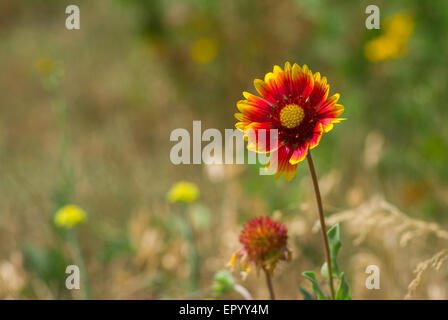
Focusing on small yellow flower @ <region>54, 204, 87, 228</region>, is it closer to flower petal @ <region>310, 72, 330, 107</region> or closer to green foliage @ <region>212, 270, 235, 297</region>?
green foliage @ <region>212, 270, 235, 297</region>

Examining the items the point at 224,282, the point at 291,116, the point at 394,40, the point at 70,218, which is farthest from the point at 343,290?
the point at 394,40

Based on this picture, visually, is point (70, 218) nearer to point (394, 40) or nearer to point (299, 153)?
point (299, 153)

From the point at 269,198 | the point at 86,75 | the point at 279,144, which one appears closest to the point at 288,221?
the point at 269,198

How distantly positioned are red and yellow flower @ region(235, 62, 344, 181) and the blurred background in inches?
10.3

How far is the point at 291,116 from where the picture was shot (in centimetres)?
84

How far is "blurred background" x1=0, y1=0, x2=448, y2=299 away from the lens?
1634mm

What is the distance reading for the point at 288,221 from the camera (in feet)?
5.90

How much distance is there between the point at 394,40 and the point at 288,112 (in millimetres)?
2132

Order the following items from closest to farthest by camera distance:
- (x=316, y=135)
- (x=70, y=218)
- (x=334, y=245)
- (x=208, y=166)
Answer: (x=316, y=135)
(x=334, y=245)
(x=70, y=218)
(x=208, y=166)

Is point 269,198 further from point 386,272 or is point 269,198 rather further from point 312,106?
point 312,106

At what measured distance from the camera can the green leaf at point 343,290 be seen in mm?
906

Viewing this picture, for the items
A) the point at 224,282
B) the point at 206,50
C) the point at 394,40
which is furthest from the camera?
the point at 206,50

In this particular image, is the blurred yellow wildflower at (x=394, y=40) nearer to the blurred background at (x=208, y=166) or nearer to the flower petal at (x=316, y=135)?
the blurred background at (x=208, y=166)

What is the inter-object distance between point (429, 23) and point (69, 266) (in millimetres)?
2184
